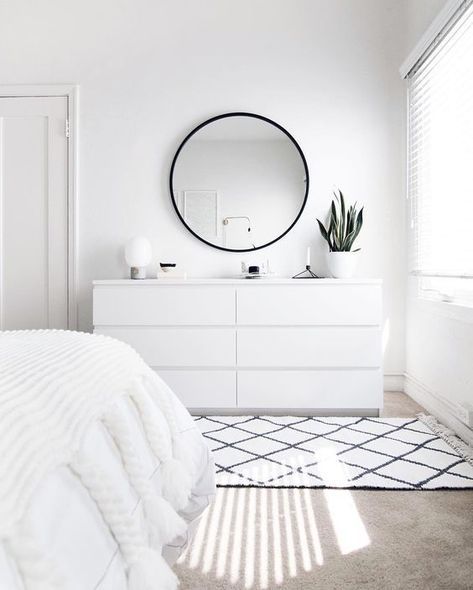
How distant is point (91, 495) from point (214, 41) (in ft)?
10.9

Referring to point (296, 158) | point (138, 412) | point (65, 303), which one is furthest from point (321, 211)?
point (138, 412)

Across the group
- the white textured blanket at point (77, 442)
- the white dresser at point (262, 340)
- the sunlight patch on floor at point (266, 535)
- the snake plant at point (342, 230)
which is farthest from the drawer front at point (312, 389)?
the white textured blanket at point (77, 442)

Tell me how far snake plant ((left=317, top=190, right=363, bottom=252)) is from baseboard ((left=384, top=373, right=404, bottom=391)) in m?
0.85

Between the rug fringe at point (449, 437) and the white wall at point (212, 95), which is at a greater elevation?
the white wall at point (212, 95)

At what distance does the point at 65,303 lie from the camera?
137 inches

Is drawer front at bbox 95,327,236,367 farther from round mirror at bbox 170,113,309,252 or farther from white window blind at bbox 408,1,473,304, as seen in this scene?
white window blind at bbox 408,1,473,304

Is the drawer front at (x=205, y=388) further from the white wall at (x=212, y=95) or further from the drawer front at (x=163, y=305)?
the white wall at (x=212, y=95)

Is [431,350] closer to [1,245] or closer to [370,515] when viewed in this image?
[370,515]

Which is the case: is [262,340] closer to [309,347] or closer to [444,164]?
[309,347]

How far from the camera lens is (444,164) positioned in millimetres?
2777

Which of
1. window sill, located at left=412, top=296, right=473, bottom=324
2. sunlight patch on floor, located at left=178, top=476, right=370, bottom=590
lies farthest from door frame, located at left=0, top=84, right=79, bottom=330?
window sill, located at left=412, top=296, right=473, bottom=324

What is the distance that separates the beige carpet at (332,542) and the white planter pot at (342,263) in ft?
5.08

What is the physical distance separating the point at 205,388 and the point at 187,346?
0.81ft

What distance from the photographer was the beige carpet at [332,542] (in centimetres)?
131
